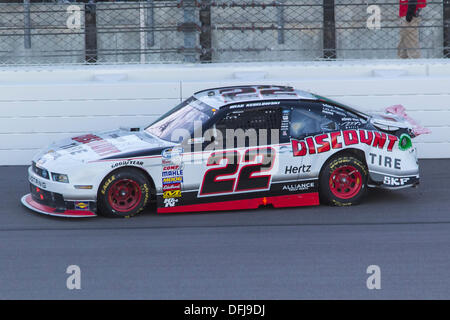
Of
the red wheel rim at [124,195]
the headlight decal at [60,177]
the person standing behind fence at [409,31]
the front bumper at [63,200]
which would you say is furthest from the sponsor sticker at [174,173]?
the person standing behind fence at [409,31]

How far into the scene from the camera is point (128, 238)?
7480 millimetres

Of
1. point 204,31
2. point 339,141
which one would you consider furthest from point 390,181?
point 204,31

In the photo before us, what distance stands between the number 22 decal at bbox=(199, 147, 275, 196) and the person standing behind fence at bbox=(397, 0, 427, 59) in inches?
185

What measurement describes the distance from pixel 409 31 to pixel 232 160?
5.28 metres

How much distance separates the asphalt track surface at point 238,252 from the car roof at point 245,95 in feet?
3.83

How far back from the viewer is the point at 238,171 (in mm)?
8180

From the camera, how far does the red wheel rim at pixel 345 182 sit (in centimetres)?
852

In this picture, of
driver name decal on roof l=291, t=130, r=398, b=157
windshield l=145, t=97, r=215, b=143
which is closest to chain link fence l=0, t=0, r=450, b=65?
windshield l=145, t=97, r=215, b=143

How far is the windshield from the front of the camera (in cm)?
830

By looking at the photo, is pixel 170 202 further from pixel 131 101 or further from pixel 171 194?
pixel 131 101

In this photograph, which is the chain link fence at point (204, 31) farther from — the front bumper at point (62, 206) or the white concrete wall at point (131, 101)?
the front bumper at point (62, 206)

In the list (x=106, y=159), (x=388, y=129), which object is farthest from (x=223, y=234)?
(x=388, y=129)

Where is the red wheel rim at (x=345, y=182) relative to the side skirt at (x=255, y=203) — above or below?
above

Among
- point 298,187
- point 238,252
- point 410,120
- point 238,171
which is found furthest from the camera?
point 410,120
